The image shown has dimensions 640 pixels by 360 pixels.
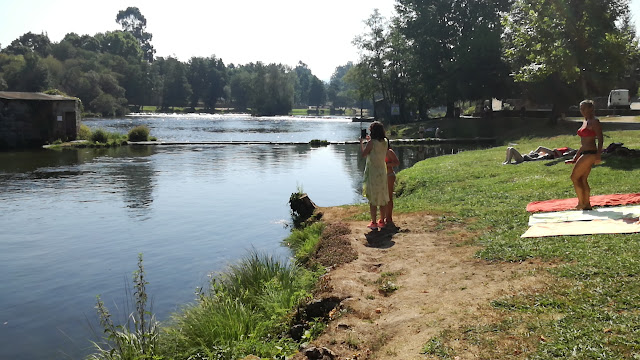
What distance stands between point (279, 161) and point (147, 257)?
2402 cm

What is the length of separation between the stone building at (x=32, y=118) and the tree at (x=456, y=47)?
35865mm

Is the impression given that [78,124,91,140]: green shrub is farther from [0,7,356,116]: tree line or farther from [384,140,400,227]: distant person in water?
[0,7,356,116]: tree line

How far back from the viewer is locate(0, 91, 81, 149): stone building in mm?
42438

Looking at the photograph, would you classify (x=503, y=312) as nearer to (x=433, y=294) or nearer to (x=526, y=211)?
(x=433, y=294)

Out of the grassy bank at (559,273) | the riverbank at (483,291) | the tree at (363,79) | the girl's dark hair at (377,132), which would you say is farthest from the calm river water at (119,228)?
the tree at (363,79)

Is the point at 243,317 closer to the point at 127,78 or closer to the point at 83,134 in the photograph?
the point at 83,134

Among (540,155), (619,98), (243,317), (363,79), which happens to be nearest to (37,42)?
(363,79)

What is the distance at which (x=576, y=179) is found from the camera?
36.4 feet

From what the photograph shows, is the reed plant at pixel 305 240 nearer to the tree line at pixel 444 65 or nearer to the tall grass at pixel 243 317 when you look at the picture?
the tall grass at pixel 243 317

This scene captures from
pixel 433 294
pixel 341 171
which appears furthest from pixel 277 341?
pixel 341 171

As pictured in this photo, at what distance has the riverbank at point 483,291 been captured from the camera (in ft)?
18.7

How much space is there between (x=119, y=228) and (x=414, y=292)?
438 inches

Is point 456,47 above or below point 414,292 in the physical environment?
above

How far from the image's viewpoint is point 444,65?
188 feet
